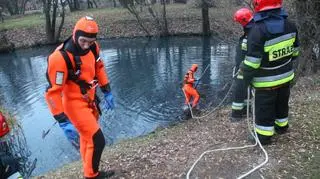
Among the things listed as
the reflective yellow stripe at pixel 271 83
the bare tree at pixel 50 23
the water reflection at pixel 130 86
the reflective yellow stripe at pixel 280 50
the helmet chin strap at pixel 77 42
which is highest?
the helmet chin strap at pixel 77 42

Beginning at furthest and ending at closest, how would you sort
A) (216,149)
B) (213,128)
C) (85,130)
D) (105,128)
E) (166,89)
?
1. (166,89)
2. (105,128)
3. (213,128)
4. (216,149)
5. (85,130)

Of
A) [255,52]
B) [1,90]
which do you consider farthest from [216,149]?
[1,90]

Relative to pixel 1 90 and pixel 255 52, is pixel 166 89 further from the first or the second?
pixel 255 52

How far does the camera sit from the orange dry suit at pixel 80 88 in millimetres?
4750

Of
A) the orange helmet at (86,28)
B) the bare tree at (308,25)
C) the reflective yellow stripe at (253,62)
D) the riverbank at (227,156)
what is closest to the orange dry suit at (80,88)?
the orange helmet at (86,28)

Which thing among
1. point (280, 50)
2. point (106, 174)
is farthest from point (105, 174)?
point (280, 50)

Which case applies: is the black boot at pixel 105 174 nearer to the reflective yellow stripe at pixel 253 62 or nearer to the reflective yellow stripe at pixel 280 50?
the reflective yellow stripe at pixel 253 62

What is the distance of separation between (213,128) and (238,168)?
248 cm

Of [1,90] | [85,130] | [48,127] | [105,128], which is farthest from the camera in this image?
[1,90]

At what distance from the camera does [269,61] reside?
529cm

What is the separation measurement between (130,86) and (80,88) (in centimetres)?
1122

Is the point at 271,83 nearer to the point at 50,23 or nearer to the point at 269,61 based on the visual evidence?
the point at 269,61

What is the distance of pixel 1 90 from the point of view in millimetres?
18000

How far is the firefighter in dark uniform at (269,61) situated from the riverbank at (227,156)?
419mm
